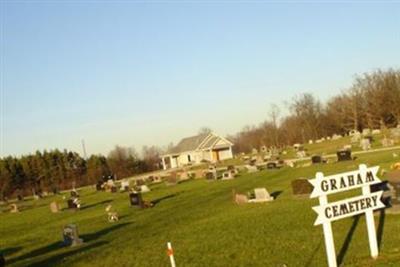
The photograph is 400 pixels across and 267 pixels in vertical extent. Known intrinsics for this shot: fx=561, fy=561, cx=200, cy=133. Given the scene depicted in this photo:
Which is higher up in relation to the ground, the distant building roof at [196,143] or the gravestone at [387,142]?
the distant building roof at [196,143]

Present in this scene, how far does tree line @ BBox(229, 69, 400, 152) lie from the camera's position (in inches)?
3903

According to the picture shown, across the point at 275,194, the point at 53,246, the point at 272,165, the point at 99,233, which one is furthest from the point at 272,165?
the point at 53,246

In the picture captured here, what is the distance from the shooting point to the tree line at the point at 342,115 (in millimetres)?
99125

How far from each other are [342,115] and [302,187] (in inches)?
3348

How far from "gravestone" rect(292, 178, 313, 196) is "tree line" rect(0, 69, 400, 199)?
65794 millimetres

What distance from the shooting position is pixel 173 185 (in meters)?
56.7

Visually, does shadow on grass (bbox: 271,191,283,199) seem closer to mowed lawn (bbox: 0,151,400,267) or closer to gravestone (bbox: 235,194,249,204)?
mowed lawn (bbox: 0,151,400,267)

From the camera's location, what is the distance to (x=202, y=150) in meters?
103

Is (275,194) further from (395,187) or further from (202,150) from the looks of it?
(202,150)

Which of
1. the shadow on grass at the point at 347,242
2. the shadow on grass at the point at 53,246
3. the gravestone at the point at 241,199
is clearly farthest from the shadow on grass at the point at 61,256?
the shadow on grass at the point at 347,242

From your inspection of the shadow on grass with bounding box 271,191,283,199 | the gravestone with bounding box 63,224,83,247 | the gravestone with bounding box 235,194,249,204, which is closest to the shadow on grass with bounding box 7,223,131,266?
the gravestone with bounding box 63,224,83,247

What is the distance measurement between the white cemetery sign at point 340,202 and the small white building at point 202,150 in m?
88.0

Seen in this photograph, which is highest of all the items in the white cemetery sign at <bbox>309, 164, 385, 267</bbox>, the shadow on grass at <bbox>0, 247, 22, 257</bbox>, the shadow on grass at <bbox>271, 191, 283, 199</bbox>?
the white cemetery sign at <bbox>309, 164, 385, 267</bbox>

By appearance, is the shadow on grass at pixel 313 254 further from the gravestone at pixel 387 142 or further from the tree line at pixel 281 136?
the tree line at pixel 281 136
